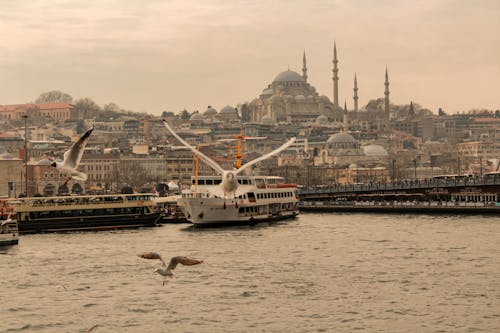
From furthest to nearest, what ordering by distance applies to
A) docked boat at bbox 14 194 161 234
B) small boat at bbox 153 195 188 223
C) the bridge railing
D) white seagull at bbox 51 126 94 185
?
the bridge railing → small boat at bbox 153 195 188 223 → docked boat at bbox 14 194 161 234 → white seagull at bbox 51 126 94 185

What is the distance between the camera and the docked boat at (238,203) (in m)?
55.2

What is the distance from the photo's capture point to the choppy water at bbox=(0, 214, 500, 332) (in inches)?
1132

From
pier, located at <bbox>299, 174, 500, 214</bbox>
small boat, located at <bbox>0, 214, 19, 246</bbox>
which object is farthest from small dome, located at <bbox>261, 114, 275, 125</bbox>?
small boat, located at <bbox>0, 214, 19, 246</bbox>

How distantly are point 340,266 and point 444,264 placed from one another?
3.03 meters

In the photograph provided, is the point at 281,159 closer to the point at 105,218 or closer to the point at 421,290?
the point at 105,218

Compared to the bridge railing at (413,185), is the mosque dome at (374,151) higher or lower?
higher

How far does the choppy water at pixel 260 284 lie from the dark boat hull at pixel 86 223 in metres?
3.47

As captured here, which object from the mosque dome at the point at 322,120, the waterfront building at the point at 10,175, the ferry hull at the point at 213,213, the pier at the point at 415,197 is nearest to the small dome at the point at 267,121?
the mosque dome at the point at 322,120

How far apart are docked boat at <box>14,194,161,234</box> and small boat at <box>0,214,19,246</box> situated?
704 centimetres

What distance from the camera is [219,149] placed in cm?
14762

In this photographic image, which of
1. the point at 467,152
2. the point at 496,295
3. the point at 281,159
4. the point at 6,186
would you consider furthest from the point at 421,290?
the point at 467,152

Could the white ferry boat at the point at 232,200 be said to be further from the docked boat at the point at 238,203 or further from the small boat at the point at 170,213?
the small boat at the point at 170,213


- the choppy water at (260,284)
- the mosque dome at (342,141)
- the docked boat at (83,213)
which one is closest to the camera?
the choppy water at (260,284)

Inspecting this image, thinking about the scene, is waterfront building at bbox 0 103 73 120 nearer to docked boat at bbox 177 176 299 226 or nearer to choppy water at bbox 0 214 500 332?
docked boat at bbox 177 176 299 226
